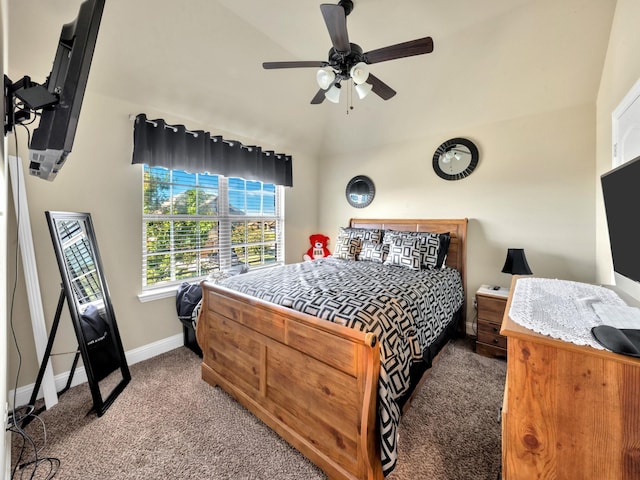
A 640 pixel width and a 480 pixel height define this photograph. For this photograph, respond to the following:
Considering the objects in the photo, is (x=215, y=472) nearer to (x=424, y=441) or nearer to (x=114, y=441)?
(x=114, y=441)

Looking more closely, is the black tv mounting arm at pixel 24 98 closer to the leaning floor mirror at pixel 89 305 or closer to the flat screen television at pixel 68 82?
the flat screen television at pixel 68 82

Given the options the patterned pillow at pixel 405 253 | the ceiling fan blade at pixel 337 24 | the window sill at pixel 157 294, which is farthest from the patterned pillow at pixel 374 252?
the window sill at pixel 157 294

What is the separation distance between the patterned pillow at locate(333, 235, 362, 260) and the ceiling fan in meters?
1.74

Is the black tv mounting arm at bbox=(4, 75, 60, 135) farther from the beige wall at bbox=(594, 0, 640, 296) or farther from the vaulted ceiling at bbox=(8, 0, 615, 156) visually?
the beige wall at bbox=(594, 0, 640, 296)

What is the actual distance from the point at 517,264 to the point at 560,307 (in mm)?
1719

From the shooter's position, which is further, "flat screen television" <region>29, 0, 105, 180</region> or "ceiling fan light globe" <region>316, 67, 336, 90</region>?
"ceiling fan light globe" <region>316, 67, 336, 90</region>

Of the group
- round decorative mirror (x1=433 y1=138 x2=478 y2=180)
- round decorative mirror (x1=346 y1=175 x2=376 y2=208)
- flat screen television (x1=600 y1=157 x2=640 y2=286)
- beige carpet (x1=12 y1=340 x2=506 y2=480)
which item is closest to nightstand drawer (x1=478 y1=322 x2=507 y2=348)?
beige carpet (x1=12 y1=340 x2=506 y2=480)

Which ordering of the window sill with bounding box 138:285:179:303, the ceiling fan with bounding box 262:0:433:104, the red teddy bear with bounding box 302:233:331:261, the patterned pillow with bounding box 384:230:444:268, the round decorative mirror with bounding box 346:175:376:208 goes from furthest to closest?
the red teddy bear with bounding box 302:233:331:261, the round decorative mirror with bounding box 346:175:376:208, the patterned pillow with bounding box 384:230:444:268, the window sill with bounding box 138:285:179:303, the ceiling fan with bounding box 262:0:433:104

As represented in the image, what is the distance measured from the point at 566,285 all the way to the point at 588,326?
0.67 meters

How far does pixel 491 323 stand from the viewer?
100.0 inches

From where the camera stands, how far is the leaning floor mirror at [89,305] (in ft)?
5.82

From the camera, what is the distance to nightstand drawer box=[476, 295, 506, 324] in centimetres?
251

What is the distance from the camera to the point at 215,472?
1.39 meters

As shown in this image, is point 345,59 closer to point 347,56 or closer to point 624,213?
point 347,56
